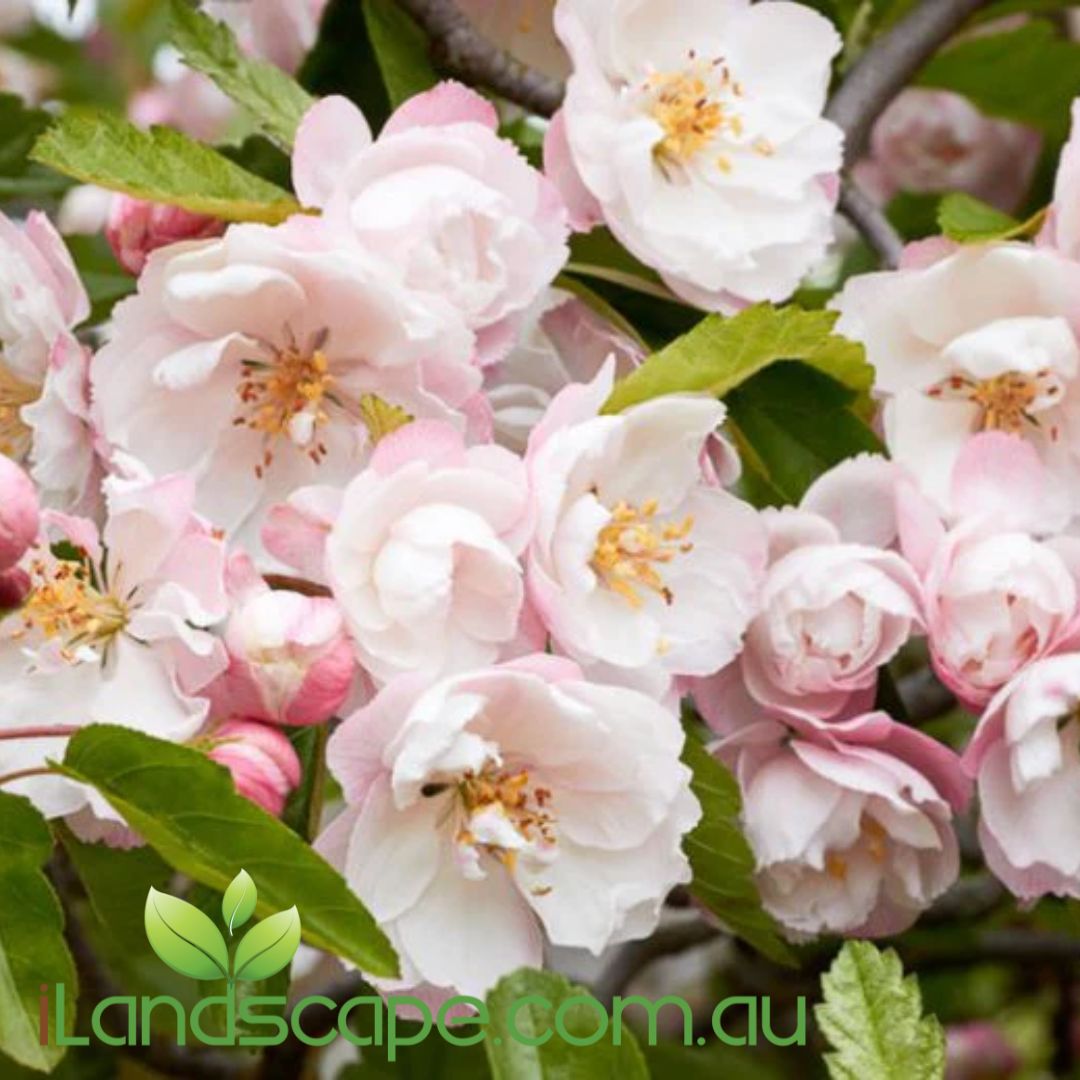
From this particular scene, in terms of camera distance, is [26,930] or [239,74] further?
[239,74]

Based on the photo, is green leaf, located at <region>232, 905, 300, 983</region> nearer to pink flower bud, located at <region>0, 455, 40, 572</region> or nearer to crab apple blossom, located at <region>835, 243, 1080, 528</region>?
pink flower bud, located at <region>0, 455, 40, 572</region>

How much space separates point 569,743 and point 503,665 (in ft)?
0.15

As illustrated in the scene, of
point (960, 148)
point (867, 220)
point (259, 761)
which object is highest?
point (259, 761)

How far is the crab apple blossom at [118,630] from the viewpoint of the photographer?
0.96 meters

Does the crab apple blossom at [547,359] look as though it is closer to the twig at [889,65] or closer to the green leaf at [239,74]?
the green leaf at [239,74]

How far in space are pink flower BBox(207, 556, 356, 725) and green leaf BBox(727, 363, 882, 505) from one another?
0.29 metres

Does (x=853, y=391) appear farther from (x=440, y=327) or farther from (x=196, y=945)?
(x=196, y=945)

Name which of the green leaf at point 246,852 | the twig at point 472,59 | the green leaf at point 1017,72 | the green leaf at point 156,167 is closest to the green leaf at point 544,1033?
the green leaf at point 246,852

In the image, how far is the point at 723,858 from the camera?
1.09 metres

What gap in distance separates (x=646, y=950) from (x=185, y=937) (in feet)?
2.77

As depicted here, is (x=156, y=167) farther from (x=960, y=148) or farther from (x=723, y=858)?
(x=960, y=148)

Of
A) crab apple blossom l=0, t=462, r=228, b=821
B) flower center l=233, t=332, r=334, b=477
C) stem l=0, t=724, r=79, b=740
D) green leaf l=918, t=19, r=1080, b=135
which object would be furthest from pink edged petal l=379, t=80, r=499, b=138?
green leaf l=918, t=19, r=1080, b=135

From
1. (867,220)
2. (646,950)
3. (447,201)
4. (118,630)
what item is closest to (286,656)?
(118,630)

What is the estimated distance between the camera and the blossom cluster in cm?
98
